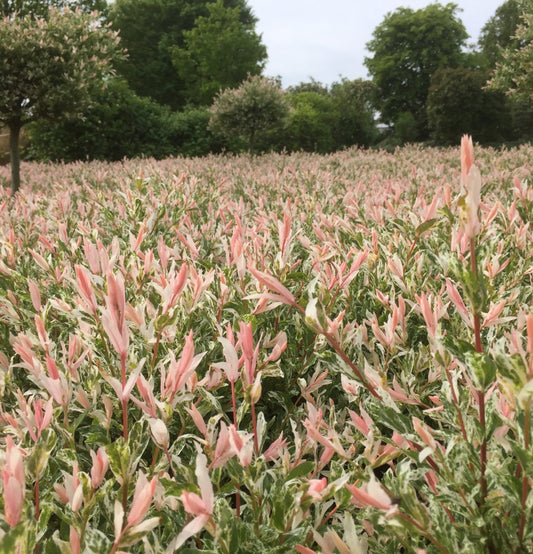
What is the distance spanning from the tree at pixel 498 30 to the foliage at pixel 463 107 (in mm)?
20257

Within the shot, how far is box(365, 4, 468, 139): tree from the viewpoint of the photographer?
4406 cm

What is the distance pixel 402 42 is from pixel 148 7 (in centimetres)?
2494

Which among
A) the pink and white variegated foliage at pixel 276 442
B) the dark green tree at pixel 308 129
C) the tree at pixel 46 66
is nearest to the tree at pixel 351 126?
the dark green tree at pixel 308 129

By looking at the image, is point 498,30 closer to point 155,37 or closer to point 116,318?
point 155,37

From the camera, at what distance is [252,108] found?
1831 cm

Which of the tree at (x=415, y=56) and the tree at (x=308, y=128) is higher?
the tree at (x=415, y=56)

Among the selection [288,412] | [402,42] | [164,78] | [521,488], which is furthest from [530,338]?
[402,42]

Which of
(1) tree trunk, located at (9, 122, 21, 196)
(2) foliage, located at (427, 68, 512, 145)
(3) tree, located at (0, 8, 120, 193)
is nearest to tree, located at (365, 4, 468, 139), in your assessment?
(2) foliage, located at (427, 68, 512, 145)

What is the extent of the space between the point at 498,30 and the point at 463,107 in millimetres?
29604

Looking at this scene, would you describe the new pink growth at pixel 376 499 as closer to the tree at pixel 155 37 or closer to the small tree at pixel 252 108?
the small tree at pixel 252 108

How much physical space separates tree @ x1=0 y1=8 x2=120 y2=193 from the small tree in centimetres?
780

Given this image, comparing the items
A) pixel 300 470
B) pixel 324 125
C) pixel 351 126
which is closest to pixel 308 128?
pixel 324 125

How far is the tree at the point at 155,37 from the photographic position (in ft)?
124

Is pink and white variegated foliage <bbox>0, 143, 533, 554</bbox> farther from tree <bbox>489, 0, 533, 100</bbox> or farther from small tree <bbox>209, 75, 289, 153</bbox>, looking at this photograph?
small tree <bbox>209, 75, 289, 153</bbox>
